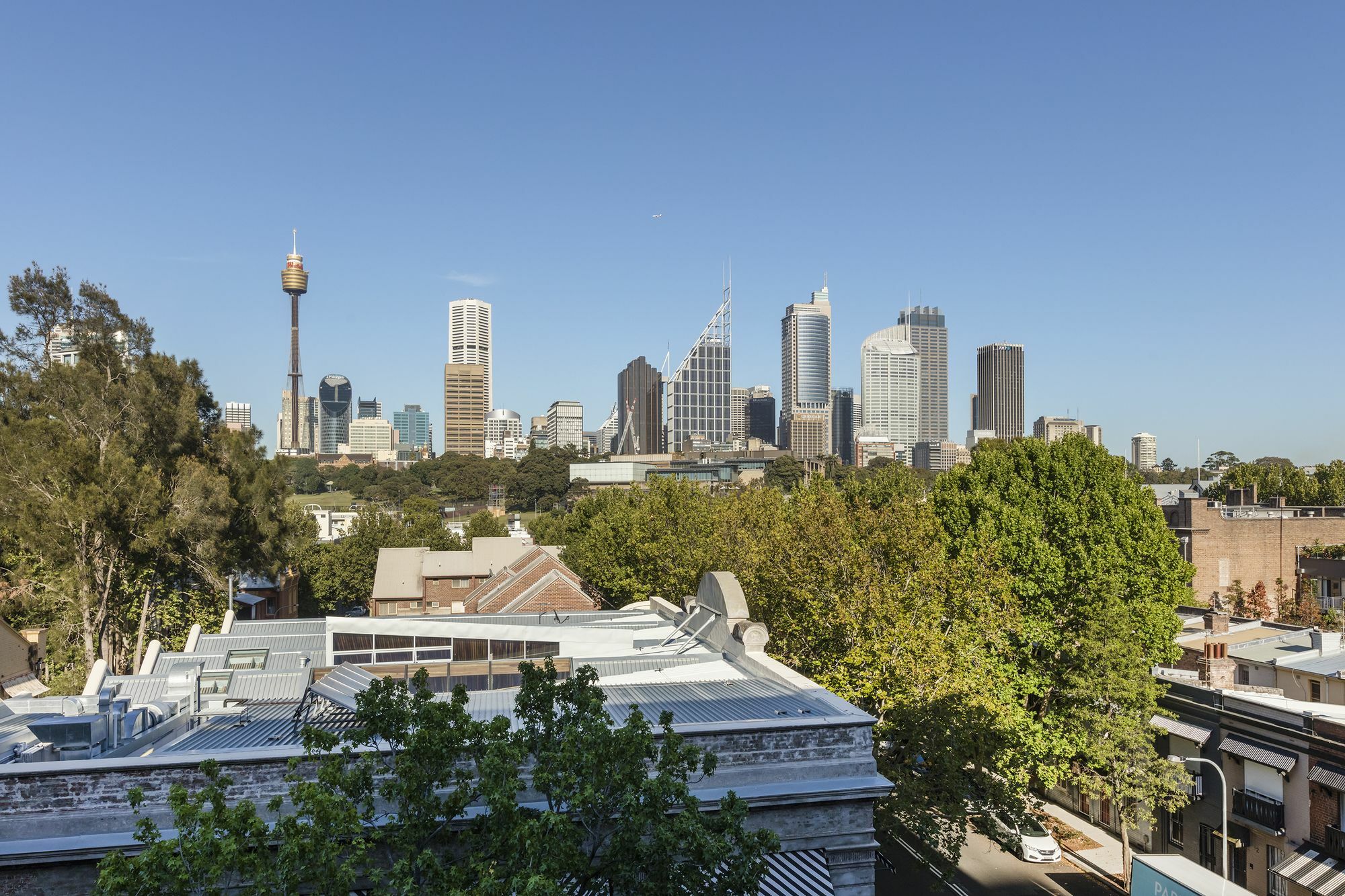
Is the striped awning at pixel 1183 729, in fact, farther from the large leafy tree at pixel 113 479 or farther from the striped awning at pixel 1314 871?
the large leafy tree at pixel 113 479

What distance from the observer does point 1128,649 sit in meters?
27.8

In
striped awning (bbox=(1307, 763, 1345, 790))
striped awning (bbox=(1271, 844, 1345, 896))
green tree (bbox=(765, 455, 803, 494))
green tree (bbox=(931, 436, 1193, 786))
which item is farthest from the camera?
green tree (bbox=(765, 455, 803, 494))

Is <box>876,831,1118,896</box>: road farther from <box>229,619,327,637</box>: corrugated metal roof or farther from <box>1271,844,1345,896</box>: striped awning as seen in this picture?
<box>229,619,327,637</box>: corrugated metal roof

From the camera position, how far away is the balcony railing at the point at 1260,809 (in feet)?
84.4

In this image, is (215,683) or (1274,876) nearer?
(215,683)

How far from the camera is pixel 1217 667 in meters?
31.6

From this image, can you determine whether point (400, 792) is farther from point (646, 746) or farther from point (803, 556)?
point (803, 556)

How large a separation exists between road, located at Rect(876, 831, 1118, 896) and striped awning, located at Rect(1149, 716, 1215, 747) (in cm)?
552

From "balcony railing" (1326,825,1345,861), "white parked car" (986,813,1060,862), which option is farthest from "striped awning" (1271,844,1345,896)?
"white parked car" (986,813,1060,862)

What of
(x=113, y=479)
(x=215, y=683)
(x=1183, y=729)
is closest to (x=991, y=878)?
(x=1183, y=729)

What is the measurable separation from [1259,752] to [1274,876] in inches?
137

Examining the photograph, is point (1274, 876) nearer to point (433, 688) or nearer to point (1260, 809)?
→ point (1260, 809)

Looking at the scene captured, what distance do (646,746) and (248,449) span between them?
35454 millimetres

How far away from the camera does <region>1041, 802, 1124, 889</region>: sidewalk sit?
2806 cm
